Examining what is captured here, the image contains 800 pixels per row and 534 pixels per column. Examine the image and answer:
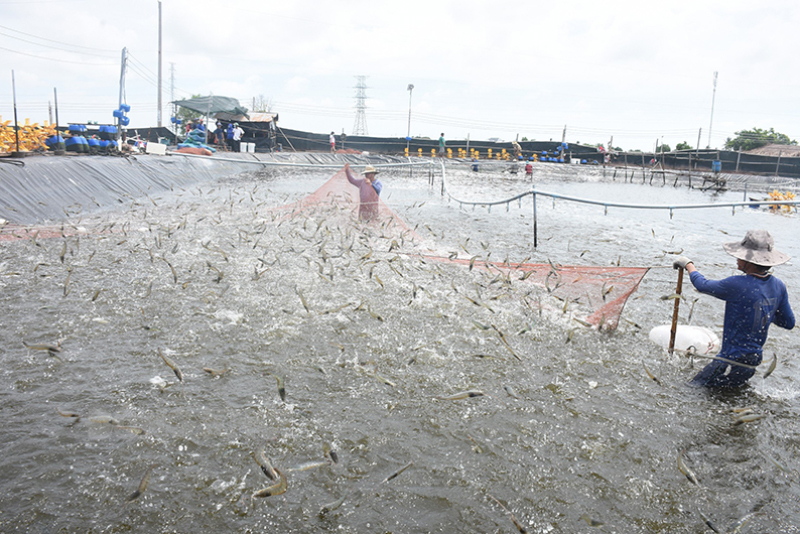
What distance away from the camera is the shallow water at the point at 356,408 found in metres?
2.94

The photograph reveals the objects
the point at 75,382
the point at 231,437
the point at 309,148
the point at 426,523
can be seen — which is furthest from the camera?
the point at 309,148

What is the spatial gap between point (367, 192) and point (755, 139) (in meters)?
57.6

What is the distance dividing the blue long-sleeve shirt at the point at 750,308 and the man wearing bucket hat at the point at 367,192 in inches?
289

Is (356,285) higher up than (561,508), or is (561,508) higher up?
(356,285)

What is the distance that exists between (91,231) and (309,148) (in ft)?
92.3

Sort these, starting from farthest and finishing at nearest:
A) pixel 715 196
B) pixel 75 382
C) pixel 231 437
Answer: pixel 715 196, pixel 75 382, pixel 231 437

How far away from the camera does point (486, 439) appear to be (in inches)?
144

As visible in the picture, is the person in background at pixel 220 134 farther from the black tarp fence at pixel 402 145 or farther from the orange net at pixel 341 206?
the orange net at pixel 341 206

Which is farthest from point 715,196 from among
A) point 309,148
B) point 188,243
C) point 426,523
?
point 426,523

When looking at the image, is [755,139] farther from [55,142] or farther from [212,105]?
[55,142]

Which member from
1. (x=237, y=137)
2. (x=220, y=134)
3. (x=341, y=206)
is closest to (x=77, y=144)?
(x=341, y=206)

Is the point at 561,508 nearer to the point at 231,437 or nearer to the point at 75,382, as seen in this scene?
the point at 231,437

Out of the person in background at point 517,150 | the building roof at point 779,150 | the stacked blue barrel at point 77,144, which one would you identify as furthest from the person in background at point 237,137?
the building roof at point 779,150

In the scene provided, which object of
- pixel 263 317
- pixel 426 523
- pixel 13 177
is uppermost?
pixel 13 177
